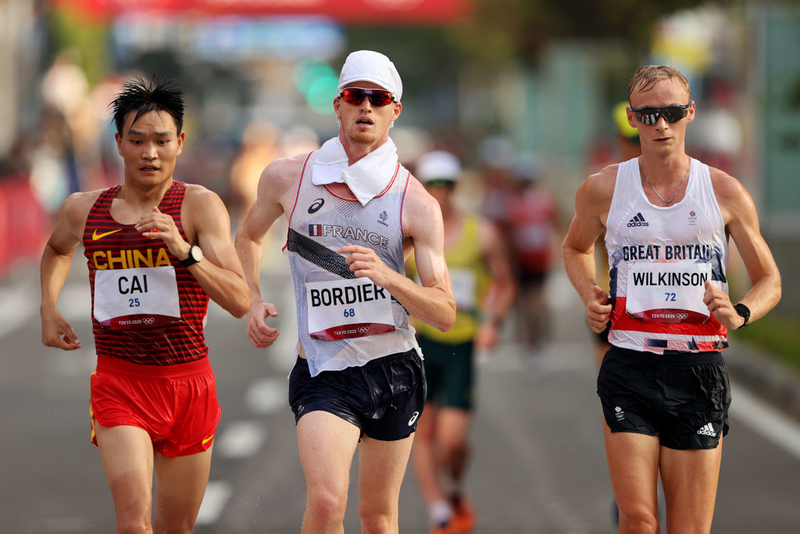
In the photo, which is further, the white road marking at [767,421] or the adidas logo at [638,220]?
the white road marking at [767,421]

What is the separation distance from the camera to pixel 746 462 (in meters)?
9.95

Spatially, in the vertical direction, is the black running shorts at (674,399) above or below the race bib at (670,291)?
below

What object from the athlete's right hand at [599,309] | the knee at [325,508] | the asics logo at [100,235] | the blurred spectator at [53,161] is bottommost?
the knee at [325,508]

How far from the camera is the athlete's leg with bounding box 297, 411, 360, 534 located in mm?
5129

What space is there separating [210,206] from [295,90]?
388ft

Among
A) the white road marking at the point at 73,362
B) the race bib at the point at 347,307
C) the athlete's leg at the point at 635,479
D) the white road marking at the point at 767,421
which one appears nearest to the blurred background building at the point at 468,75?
the race bib at the point at 347,307

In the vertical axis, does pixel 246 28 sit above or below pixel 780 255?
above

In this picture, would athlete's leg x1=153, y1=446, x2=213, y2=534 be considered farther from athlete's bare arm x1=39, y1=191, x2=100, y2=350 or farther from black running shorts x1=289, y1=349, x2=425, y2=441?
athlete's bare arm x1=39, y1=191, x2=100, y2=350

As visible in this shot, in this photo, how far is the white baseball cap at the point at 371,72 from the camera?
5.33m

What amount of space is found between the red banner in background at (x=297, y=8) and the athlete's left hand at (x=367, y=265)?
1445 inches

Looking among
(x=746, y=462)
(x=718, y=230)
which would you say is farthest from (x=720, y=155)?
(x=718, y=230)

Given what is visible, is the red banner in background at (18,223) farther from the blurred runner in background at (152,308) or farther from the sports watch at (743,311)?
the sports watch at (743,311)

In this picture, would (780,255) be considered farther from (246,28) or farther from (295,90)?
(295,90)

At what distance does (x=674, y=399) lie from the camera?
5.39 metres
